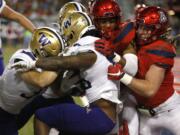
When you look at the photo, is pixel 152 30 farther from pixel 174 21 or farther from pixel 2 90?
pixel 174 21

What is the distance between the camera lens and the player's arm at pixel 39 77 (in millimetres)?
3271

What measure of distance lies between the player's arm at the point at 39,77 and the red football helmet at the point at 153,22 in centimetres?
77

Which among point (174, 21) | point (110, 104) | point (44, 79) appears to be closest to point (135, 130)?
point (110, 104)

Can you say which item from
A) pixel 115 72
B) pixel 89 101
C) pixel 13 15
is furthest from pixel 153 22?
pixel 13 15

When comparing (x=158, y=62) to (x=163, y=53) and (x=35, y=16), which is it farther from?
(x=35, y=16)

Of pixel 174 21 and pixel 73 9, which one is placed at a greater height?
pixel 73 9

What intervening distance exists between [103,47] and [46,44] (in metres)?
0.38

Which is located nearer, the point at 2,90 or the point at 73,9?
the point at 2,90

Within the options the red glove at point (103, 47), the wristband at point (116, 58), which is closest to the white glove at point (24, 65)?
the red glove at point (103, 47)

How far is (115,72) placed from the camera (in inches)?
129

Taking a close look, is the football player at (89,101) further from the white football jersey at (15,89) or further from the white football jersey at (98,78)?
the white football jersey at (15,89)

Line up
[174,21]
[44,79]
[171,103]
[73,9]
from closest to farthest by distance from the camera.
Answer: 1. [44,79]
2. [171,103]
3. [73,9]
4. [174,21]

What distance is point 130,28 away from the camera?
3.74 m

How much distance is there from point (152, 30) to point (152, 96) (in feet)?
1.51
